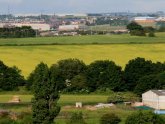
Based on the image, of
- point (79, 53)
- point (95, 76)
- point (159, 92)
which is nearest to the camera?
point (159, 92)

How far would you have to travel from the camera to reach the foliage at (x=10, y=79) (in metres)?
37.2

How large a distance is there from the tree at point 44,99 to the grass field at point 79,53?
22.3 meters

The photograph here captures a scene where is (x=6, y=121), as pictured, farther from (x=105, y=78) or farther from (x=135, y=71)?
(x=135, y=71)

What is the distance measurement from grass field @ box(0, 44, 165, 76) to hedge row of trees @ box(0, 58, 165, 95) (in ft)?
20.4

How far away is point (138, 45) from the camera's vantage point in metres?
55.5

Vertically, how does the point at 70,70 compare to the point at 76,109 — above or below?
above

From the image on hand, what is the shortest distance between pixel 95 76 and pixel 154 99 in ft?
21.9

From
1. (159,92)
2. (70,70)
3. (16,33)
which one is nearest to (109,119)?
(159,92)

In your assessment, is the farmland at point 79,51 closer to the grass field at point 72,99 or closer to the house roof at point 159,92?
the grass field at point 72,99

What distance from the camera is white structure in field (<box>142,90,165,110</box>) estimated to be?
3128cm

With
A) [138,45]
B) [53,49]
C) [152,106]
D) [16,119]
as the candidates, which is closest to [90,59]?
[53,49]

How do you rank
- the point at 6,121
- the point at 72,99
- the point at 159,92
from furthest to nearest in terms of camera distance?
the point at 72,99
the point at 159,92
the point at 6,121

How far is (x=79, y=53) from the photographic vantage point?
5044 centimetres

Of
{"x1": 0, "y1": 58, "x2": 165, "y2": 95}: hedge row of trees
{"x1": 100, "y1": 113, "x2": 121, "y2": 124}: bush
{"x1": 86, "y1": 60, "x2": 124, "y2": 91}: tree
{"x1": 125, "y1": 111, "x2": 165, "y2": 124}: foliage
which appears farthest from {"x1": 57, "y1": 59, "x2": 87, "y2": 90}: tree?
{"x1": 125, "y1": 111, "x2": 165, "y2": 124}: foliage
